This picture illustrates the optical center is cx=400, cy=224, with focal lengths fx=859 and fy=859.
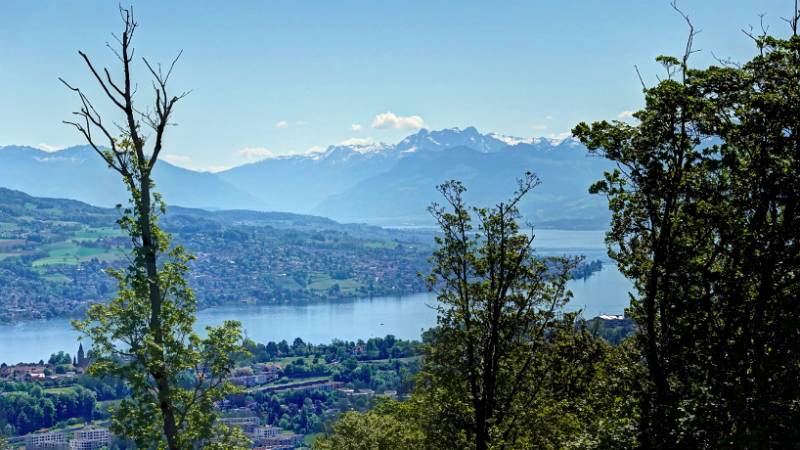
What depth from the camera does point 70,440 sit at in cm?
5272

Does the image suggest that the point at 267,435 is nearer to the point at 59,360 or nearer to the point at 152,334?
the point at 59,360

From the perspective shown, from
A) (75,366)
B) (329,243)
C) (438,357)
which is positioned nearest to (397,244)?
(329,243)

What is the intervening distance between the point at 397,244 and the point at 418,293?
48.2m

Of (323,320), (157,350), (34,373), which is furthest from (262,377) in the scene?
(157,350)

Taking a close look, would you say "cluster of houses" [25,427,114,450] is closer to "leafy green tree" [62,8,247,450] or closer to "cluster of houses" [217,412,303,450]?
"cluster of houses" [217,412,303,450]

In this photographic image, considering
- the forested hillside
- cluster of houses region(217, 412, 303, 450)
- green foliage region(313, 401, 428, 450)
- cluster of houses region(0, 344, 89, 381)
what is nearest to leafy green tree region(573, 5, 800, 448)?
green foliage region(313, 401, 428, 450)

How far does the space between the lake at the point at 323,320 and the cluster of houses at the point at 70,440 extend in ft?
64.2

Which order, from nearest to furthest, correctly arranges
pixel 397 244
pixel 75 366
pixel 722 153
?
1. pixel 722 153
2. pixel 75 366
3. pixel 397 244

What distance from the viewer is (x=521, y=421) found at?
9.09 m

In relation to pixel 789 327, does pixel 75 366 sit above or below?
below

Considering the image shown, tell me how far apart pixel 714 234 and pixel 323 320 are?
333ft

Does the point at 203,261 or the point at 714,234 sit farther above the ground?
the point at 714,234

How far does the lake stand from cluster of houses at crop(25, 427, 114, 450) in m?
19.6

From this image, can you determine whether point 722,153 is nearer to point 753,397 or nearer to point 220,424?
point 753,397
